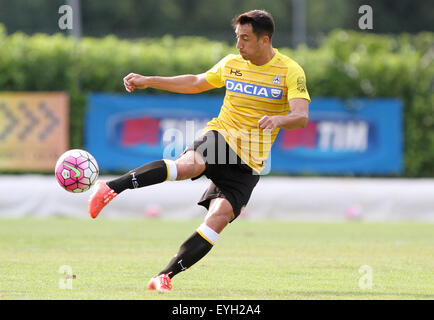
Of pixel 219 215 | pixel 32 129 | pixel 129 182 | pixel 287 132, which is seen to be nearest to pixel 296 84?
pixel 219 215

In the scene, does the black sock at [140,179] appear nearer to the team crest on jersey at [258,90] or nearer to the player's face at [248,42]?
the team crest on jersey at [258,90]

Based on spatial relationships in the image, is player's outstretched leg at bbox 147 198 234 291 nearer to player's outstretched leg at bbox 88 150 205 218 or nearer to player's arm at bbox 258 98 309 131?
player's outstretched leg at bbox 88 150 205 218

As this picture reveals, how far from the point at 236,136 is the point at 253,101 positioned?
370 millimetres

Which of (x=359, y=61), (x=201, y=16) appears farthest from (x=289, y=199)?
(x=201, y=16)

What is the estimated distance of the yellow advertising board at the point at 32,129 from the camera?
18922 mm

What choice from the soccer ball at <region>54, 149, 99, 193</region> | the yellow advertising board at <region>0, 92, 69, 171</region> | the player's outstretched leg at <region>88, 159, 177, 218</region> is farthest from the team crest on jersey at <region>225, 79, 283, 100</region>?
the yellow advertising board at <region>0, 92, 69, 171</region>

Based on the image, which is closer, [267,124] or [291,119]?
[267,124]

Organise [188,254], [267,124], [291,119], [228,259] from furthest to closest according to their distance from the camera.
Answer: [228,259], [188,254], [291,119], [267,124]

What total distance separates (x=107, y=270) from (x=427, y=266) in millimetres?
3678

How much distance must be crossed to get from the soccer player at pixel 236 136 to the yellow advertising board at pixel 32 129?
35.5 feet

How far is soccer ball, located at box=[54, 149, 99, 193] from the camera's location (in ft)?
27.3

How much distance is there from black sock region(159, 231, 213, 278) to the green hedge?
471 inches

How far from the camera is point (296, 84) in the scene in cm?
816

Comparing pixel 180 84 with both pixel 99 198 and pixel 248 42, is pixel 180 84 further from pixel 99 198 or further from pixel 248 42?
pixel 99 198
